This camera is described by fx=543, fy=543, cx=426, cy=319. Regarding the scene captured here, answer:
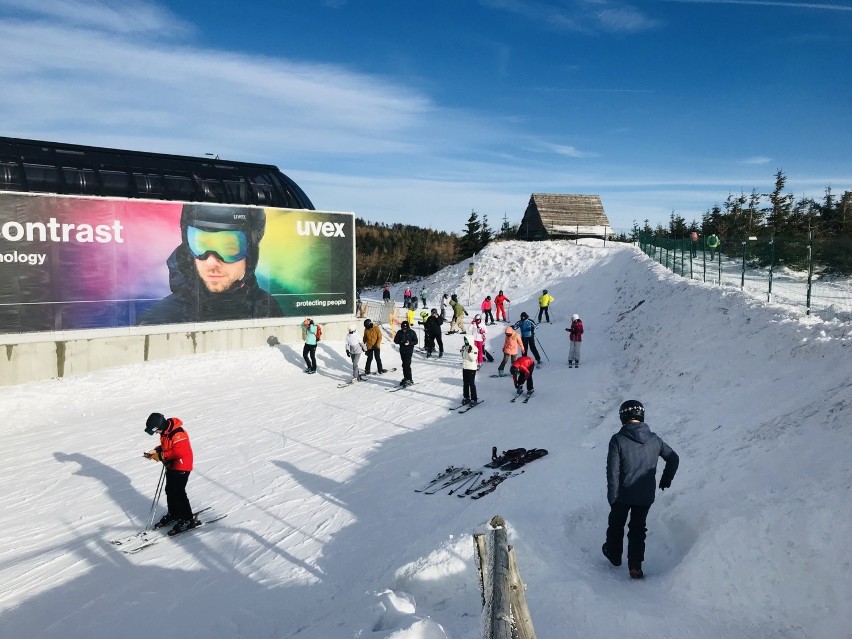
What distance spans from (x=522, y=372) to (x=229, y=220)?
11.4 metres

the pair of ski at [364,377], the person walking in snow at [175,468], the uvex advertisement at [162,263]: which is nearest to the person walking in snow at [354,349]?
the pair of ski at [364,377]

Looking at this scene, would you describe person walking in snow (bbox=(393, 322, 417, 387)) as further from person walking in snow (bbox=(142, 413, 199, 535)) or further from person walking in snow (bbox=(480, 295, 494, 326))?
person walking in snow (bbox=(480, 295, 494, 326))

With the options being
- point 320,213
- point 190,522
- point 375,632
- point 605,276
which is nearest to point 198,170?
point 320,213

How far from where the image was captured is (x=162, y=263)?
1692cm

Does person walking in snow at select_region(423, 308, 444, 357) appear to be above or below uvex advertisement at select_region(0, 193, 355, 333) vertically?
below

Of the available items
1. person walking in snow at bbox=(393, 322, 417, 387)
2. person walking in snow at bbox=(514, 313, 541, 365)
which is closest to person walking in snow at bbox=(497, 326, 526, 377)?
person walking in snow at bbox=(514, 313, 541, 365)

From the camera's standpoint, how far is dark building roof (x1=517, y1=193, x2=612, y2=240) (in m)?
41.6

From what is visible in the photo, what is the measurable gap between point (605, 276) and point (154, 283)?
2143cm

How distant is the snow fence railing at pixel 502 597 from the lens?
2811 millimetres

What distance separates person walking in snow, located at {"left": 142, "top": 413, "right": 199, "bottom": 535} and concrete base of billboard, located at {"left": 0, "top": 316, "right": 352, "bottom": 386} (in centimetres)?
987

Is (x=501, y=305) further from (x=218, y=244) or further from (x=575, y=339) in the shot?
(x=218, y=244)

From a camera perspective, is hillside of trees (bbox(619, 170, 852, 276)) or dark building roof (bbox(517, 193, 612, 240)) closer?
hillside of trees (bbox(619, 170, 852, 276))

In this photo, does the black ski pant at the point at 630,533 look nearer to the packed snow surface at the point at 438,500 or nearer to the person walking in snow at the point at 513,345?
the packed snow surface at the point at 438,500

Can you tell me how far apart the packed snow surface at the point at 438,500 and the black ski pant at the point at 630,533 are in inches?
6.9
